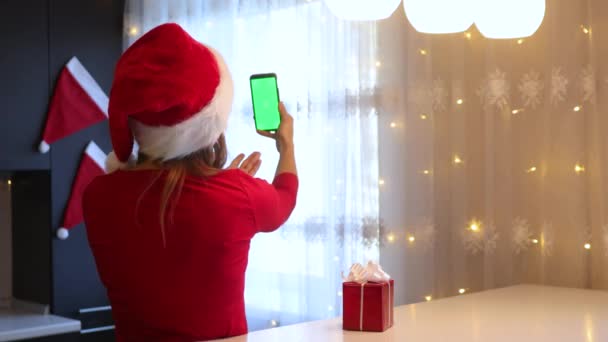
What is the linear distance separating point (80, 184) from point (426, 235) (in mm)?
1587

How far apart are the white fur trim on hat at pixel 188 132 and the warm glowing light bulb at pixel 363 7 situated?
327mm

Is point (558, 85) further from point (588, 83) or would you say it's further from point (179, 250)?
point (179, 250)

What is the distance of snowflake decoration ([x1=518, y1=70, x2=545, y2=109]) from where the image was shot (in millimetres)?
2344

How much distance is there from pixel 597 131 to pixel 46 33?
221 cm

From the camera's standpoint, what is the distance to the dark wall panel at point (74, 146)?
3.43 meters

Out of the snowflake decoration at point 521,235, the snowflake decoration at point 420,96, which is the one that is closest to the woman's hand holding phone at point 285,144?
the snowflake decoration at point 420,96

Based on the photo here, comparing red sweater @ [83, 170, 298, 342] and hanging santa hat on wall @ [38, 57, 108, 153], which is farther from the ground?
hanging santa hat on wall @ [38, 57, 108, 153]

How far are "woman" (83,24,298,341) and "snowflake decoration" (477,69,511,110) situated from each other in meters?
0.91

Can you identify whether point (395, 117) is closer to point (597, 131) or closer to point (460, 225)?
point (460, 225)

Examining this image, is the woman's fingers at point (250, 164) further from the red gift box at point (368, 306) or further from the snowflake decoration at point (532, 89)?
the snowflake decoration at point (532, 89)

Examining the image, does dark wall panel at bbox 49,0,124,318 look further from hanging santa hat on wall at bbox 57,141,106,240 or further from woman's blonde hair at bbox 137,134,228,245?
woman's blonde hair at bbox 137,134,228,245

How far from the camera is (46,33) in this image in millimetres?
3402

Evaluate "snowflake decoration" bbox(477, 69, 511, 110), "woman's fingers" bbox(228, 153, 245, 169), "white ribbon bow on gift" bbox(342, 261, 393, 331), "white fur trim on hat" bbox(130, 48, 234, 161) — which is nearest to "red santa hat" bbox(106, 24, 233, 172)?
"white fur trim on hat" bbox(130, 48, 234, 161)

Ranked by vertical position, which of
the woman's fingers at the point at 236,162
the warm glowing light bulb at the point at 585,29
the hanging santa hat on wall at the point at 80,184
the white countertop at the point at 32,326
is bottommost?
the white countertop at the point at 32,326
